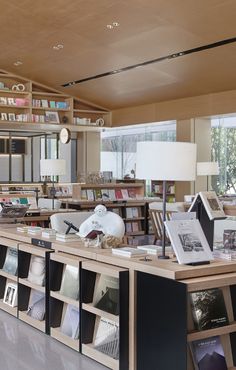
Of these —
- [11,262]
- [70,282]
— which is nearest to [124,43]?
[11,262]

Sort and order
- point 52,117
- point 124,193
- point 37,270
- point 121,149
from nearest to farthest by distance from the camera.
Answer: point 37,270 → point 124,193 → point 52,117 → point 121,149

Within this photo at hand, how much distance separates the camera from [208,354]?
3.11 m

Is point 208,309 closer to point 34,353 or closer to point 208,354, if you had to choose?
point 208,354

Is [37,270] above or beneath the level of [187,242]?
beneath

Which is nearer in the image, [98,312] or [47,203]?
[98,312]

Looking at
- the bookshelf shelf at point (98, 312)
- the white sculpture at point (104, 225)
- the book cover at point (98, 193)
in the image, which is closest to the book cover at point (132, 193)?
the book cover at point (98, 193)

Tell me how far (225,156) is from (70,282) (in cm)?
1121

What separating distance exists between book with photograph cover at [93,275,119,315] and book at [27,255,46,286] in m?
0.86

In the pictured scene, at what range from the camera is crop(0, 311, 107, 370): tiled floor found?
11.8 ft

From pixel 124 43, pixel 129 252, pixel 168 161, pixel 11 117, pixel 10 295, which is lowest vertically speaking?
pixel 10 295

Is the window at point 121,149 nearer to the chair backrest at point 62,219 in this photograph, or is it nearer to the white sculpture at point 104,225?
the chair backrest at point 62,219

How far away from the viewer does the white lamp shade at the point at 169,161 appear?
11.3 feet

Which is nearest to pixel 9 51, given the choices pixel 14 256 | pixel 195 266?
pixel 14 256

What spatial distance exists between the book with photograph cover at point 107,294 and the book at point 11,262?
1431 millimetres
